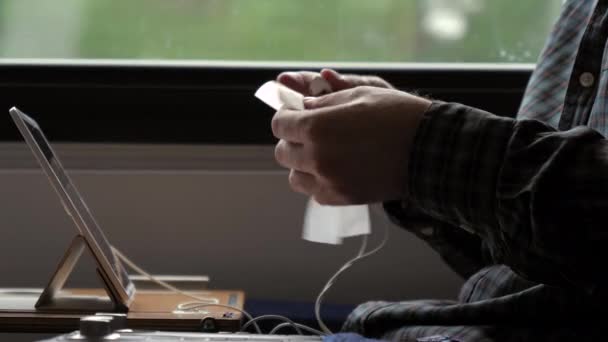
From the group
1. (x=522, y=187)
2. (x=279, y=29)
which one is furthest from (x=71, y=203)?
(x=279, y=29)

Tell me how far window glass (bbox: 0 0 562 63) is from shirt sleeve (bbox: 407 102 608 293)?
2.52 ft

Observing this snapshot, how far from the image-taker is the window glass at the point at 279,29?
133 centimetres

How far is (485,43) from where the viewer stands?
1.37 meters

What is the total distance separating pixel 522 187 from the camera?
21.2 inches

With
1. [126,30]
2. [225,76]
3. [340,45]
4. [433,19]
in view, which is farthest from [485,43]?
[126,30]

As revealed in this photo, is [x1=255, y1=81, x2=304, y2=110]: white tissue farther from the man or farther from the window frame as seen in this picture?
the window frame

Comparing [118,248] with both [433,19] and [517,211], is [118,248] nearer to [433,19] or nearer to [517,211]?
[433,19]

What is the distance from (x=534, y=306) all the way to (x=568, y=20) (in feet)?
1.36

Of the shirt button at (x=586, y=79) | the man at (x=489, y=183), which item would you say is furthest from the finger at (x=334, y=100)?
the shirt button at (x=586, y=79)

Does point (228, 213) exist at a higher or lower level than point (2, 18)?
lower

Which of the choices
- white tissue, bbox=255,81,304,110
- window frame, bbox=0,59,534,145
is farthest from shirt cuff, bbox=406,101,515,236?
window frame, bbox=0,59,534,145

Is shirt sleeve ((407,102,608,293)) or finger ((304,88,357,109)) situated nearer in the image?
shirt sleeve ((407,102,608,293))

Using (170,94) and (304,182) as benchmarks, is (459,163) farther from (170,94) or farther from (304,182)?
(170,94)

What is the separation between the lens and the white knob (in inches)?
23.8
